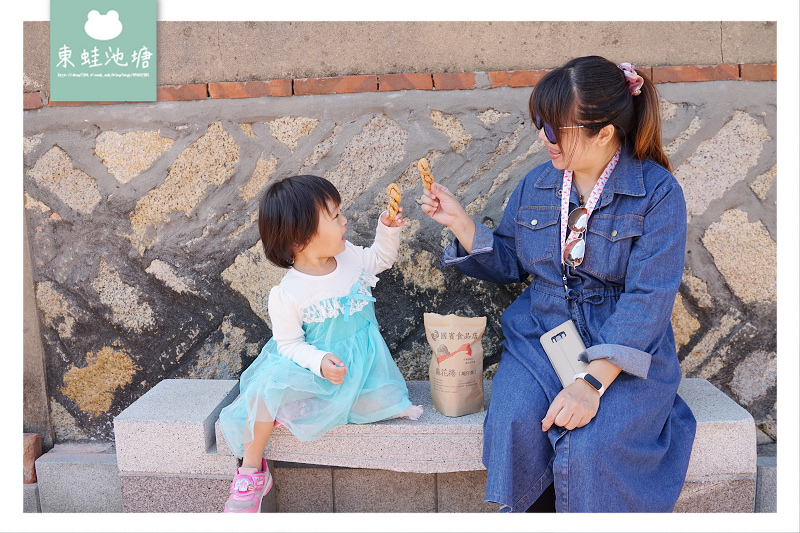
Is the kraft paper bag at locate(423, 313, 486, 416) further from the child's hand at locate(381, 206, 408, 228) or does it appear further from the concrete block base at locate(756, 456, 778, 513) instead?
the concrete block base at locate(756, 456, 778, 513)

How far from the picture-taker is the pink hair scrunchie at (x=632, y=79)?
2.07m

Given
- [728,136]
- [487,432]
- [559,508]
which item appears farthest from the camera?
[728,136]

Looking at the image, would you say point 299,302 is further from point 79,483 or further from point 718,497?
point 718,497

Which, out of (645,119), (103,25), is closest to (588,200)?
(645,119)

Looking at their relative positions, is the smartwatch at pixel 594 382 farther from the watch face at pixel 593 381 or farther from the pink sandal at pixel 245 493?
the pink sandal at pixel 245 493

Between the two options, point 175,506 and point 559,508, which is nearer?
point 559,508

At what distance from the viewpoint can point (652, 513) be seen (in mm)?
1893

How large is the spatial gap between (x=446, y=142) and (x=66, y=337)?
6.13 feet

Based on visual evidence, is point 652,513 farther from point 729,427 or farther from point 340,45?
point 340,45

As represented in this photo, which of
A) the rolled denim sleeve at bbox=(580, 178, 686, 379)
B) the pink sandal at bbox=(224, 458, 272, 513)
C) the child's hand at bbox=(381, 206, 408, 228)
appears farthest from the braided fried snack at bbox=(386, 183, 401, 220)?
the pink sandal at bbox=(224, 458, 272, 513)

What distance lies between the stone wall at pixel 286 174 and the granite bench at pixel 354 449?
34 cm

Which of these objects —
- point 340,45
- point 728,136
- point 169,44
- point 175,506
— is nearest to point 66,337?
point 175,506

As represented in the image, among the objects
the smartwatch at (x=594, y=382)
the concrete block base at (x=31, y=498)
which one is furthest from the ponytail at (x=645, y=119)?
the concrete block base at (x=31, y=498)

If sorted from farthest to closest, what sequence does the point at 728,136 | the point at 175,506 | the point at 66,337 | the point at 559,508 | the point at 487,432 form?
1. the point at 66,337
2. the point at 728,136
3. the point at 175,506
4. the point at 487,432
5. the point at 559,508
